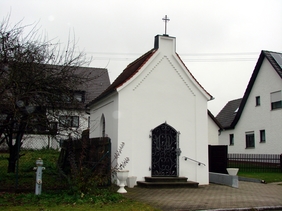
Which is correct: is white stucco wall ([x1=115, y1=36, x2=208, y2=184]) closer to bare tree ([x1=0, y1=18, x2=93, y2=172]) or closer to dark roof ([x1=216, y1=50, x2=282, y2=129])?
bare tree ([x1=0, y1=18, x2=93, y2=172])

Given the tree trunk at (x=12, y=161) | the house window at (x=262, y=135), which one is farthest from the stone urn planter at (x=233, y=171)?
the house window at (x=262, y=135)

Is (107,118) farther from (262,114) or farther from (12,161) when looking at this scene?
(262,114)

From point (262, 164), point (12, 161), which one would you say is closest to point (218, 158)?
point (262, 164)

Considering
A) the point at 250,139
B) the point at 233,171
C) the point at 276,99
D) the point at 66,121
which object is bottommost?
the point at 233,171

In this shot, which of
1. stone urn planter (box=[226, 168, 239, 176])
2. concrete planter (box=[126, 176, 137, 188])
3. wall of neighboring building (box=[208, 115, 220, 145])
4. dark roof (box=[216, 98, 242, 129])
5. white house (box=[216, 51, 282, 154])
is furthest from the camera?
dark roof (box=[216, 98, 242, 129])

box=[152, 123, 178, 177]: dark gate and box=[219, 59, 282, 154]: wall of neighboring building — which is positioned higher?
box=[219, 59, 282, 154]: wall of neighboring building

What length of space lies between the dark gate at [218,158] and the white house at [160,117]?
103 inches

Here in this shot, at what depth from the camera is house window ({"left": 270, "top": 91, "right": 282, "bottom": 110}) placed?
27.0 m

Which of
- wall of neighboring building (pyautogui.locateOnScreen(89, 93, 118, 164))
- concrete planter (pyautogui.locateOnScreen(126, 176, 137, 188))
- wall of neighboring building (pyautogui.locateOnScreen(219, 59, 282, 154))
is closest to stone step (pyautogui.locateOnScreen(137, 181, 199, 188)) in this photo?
concrete planter (pyautogui.locateOnScreen(126, 176, 137, 188))

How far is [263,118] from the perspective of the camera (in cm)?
2880

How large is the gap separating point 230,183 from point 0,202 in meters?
10.0

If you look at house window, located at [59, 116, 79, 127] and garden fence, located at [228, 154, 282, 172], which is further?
garden fence, located at [228, 154, 282, 172]

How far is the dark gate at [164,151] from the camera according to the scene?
1578 centimetres

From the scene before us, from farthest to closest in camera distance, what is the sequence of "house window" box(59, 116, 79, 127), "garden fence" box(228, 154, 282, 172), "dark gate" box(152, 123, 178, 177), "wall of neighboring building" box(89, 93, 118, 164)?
"garden fence" box(228, 154, 282, 172) < "dark gate" box(152, 123, 178, 177) < "wall of neighboring building" box(89, 93, 118, 164) < "house window" box(59, 116, 79, 127)
